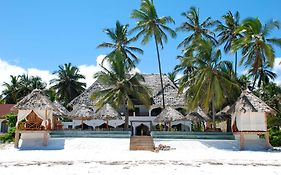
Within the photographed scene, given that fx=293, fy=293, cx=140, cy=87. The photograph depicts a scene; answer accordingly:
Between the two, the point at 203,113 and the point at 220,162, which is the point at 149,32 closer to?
the point at 203,113

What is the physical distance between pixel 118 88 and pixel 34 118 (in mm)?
7221

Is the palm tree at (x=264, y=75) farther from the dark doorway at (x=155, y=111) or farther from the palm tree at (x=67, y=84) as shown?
the palm tree at (x=67, y=84)

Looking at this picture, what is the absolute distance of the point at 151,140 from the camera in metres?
18.3

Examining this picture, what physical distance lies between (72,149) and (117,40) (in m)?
13.6

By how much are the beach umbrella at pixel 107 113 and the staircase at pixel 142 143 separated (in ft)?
9.09

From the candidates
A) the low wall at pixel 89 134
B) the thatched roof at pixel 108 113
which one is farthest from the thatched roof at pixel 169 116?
the low wall at pixel 89 134

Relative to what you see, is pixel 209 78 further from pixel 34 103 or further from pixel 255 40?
pixel 34 103

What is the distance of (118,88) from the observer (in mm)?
22844

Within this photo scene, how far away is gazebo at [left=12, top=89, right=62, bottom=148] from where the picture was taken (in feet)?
55.9

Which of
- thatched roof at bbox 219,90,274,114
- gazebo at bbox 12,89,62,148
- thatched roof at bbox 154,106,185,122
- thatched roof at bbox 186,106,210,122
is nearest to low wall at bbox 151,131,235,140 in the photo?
thatched roof at bbox 219,90,274,114

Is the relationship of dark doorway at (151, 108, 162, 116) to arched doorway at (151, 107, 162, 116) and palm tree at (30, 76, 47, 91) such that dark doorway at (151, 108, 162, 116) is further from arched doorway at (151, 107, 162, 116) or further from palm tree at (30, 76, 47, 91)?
palm tree at (30, 76, 47, 91)

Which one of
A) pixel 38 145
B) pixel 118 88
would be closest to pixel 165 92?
pixel 118 88

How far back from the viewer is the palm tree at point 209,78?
63.7 feet

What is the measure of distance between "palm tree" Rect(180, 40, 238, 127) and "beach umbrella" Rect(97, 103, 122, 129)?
17.6 feet
